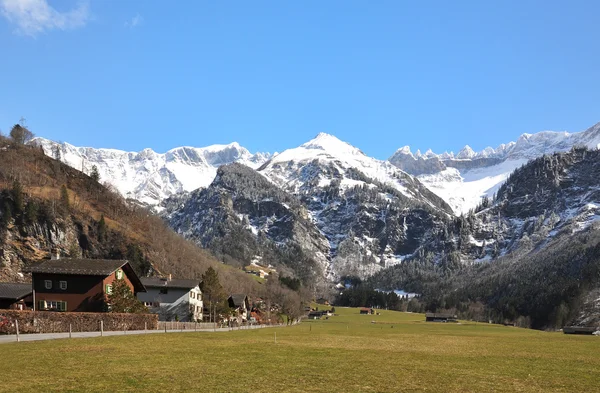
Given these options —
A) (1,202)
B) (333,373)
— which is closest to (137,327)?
(333,373)

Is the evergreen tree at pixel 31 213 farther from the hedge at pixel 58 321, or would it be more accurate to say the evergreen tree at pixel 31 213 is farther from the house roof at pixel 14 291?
the hedge at pixel 58 321

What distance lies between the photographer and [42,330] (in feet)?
180

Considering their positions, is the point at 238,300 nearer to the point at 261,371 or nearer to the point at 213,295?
the point at 213,295

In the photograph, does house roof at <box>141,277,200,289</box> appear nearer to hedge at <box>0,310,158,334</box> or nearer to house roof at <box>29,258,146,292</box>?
house roof at <box>29,258,146,292</box>

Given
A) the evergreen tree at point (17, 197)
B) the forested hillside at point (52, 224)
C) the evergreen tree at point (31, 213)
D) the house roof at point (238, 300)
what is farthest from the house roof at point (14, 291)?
the evergreen tree at point (17, 197)

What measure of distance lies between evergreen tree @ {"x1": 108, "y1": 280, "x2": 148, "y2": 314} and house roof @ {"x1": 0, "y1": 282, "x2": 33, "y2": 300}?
484 inches

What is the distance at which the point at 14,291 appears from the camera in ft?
265

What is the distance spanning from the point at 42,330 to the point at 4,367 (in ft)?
99.5

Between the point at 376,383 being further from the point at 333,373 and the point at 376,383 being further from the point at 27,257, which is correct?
the point at 27,257

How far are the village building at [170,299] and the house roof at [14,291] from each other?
30000mm

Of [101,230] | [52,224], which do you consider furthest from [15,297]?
[101,230]

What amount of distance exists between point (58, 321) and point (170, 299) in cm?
5601

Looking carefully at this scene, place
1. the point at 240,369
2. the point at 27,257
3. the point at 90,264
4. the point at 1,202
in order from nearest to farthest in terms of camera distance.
Answer: 1. the point at 240,369
2. the point at 90,264
3. the point at 27,257
4. the point at 1,202

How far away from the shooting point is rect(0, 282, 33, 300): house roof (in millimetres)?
78875
